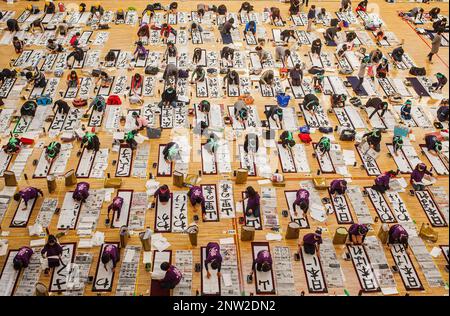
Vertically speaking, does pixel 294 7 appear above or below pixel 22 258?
above

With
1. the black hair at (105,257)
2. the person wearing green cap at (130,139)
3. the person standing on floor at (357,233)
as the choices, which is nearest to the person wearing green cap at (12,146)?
the person wearing green cap at (130,139)

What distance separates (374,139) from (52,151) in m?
10.6

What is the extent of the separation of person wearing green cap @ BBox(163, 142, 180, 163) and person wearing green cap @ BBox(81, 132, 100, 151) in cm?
226

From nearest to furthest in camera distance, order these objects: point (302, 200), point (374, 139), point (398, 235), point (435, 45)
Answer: point (398, 235) → point (302, 200) → point (374, 139) → point (435, 45)

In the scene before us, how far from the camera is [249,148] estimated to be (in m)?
14.9

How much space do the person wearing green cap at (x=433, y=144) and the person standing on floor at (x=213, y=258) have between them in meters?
8.60

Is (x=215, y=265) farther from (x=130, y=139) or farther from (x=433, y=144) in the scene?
(x=433, y=144)

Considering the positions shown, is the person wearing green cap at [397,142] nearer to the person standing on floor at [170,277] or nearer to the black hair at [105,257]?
the person standing on floor at [170,277]

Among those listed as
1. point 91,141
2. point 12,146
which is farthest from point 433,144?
point 12,146

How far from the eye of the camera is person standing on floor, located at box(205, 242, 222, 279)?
11133mm

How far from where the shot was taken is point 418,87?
1864 centimetres

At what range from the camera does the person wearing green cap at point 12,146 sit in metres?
14.6

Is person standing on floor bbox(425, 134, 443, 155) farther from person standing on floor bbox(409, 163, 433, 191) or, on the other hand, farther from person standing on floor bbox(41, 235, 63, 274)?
person standing on floor bbox(41, 235, 63, 274)

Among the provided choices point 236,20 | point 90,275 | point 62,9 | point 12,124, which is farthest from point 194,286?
point 62,9
